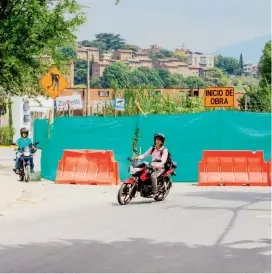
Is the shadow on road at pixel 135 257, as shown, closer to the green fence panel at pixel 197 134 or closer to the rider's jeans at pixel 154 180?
the rider's jeans at pixel 154 180

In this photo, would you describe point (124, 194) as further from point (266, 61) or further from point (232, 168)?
point (266, 61)

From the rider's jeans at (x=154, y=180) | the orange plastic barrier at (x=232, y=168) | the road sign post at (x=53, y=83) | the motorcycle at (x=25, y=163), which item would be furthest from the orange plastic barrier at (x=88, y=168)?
the rider's jeans at (x=154, y=180)

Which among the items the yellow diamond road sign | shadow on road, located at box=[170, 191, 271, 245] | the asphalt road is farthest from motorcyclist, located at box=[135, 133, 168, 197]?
the yellow diamond road sign

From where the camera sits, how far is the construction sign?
26.5 metres

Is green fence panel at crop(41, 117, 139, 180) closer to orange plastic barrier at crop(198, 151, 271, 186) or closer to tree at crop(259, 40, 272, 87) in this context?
orange plastic barrier at crop(198, 151, 271, 186)

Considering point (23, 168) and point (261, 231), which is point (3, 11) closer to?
point (23, 168)

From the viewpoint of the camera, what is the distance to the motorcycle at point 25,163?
23.9 metres

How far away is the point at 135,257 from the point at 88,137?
53.7 feet

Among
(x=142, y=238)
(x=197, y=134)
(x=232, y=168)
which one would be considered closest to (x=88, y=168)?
(x=197, y=134)

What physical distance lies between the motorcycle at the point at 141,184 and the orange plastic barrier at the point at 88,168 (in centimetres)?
473

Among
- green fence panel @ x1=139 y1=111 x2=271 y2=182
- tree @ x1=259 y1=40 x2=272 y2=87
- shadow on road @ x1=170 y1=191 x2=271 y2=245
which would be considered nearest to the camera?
shadow on road @ x1=170 y1=191 x2=271 y2=245

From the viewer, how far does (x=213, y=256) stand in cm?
999

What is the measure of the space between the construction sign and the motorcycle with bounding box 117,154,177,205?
8146 millimetres

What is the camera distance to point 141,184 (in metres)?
18.0
